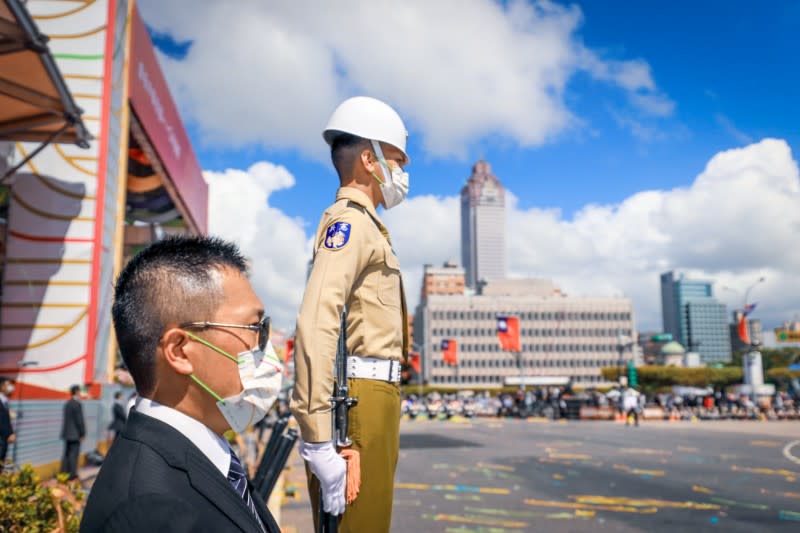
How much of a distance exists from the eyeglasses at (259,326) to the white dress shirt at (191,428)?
0.69ft

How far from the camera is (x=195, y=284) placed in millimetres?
1768

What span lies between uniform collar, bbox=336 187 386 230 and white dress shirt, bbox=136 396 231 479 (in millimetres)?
1447

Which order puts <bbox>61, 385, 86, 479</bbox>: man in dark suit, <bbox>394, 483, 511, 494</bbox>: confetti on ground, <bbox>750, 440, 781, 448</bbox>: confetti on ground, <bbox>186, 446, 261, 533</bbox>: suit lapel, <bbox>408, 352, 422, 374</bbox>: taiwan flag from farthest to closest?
<bbox>408, 352, 422, 374</bbox>: taiwan flag, <bbox>750, 440, 781, 448</bbox>: confetti on ground, <bbox>61, 385, 86, 479</bbox>: man in dark suit, <bbox>394, 483, 511, 494</bbox>: confetti on ground, <bbox>186, 446, 261, 533</bbox>: suit lapel

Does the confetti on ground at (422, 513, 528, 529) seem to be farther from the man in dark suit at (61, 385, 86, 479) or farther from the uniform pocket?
the man in dark suit at (61, 385, 86, 479)

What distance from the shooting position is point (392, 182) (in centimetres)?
307

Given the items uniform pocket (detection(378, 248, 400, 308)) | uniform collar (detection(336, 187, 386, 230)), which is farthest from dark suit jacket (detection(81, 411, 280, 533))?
uniform collar (detection(336, 187, 386, 230))

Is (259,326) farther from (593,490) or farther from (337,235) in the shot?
(593,490)

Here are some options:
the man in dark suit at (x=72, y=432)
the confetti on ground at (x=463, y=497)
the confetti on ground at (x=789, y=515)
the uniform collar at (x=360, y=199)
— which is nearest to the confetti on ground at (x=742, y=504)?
the confetti on ground at (x=789, y=515)

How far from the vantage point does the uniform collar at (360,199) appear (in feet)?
9.76

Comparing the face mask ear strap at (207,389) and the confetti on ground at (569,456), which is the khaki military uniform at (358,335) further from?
the confetti on ground at (569,456)

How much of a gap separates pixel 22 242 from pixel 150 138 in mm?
7366

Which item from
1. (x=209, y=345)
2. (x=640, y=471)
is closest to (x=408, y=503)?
(x=640, y=471)

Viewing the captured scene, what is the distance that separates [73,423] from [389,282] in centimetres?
1013

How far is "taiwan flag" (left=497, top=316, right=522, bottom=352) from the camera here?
133 feet
